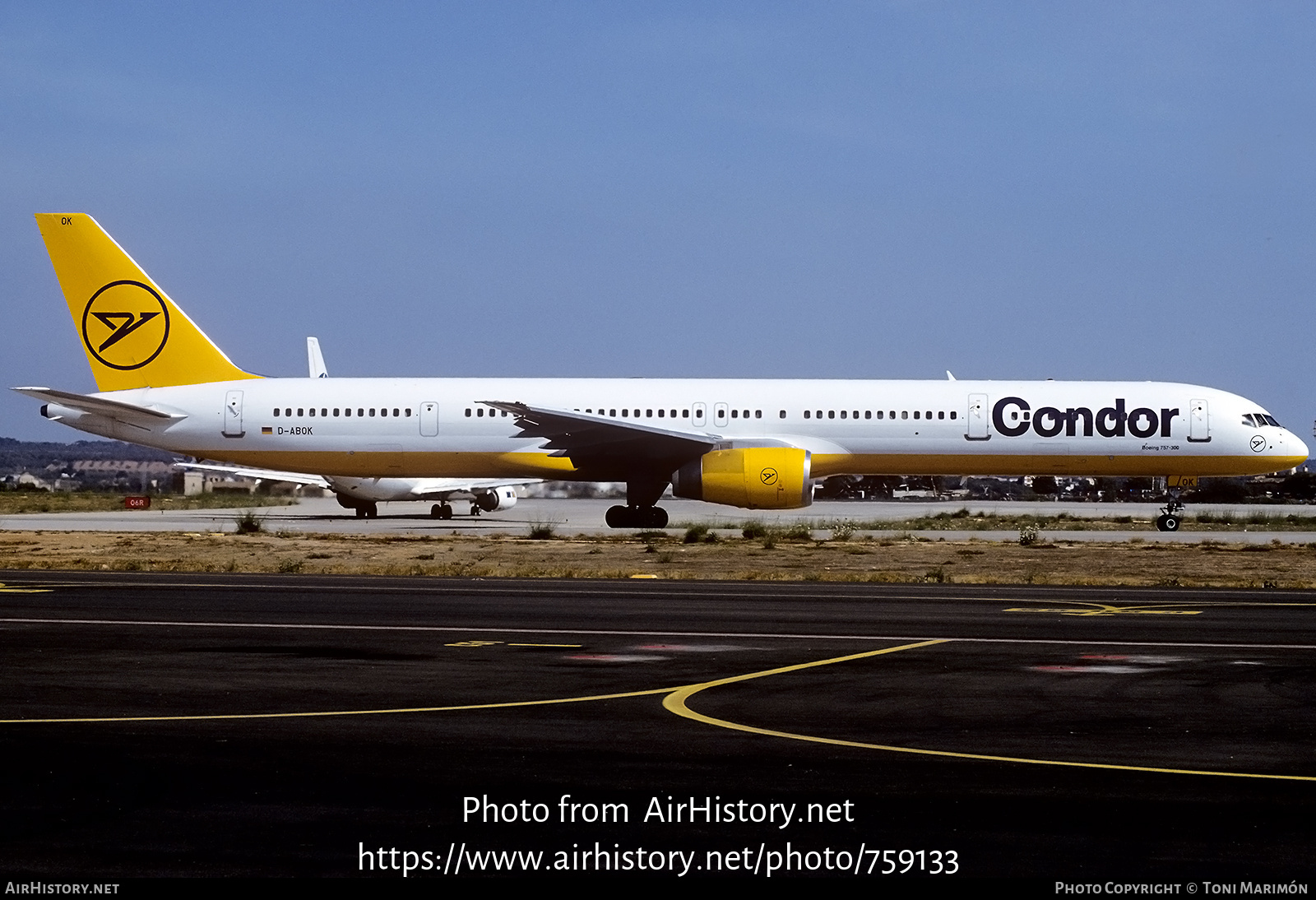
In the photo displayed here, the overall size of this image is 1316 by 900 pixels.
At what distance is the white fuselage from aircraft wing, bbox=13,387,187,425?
16 centimetres

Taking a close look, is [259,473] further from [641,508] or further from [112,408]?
[641,508]

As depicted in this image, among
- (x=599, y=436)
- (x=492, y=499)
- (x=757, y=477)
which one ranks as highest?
(x=599, y=436)

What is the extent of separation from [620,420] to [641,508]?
262 centimetres

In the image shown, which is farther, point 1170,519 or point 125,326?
point 1170,519

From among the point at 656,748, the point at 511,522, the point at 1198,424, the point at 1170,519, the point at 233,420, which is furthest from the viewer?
→ the point at 511,522

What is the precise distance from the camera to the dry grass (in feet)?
80.6

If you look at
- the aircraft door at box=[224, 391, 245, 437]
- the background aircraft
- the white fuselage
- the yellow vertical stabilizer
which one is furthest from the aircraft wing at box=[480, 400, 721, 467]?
the background aircraft

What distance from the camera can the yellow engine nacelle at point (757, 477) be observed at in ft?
109

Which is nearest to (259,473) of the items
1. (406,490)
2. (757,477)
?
(406,490)

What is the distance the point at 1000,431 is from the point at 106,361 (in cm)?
2441

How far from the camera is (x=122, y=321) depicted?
37906 millimetres

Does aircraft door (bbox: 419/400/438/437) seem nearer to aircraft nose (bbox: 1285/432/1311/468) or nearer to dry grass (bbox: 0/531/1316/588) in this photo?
dry grass (bbox: 0/531/1316/588)

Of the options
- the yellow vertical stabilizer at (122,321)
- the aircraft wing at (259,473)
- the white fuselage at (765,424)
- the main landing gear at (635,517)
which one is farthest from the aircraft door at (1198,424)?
the aircraft wing at (259,473)

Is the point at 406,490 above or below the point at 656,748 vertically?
above
